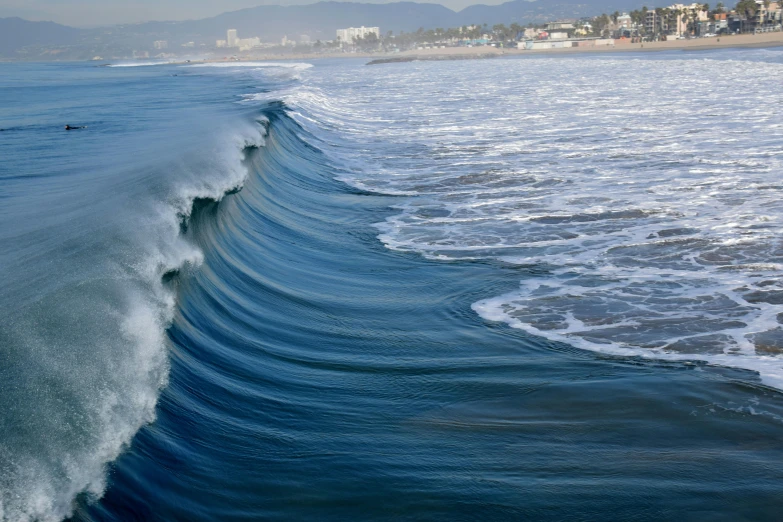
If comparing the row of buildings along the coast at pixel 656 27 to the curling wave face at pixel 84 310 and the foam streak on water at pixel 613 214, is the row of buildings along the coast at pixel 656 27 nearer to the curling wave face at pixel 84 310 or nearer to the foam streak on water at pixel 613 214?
the foam streak on water at pixel 613 214

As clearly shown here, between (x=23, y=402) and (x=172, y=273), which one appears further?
(x=172, y=273)

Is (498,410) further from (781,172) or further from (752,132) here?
(752,132)

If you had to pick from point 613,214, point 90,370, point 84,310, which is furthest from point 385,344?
point 613,214

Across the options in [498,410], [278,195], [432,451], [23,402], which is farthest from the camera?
[278,195]

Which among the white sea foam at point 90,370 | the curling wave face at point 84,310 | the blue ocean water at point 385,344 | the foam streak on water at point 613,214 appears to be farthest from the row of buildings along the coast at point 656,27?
the white sea foam at point 90,370

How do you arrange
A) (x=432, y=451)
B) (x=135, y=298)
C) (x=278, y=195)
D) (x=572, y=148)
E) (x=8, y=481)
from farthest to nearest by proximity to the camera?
(x=572, y=148)
(x=278, y=195)
(x=135, y=298)
(x=432, y=451)
(x=8, y=481)

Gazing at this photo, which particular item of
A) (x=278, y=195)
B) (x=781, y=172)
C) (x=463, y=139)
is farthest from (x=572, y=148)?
(x=278, y=195)
